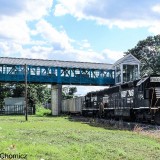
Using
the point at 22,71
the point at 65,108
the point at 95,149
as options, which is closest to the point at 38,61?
the point at 22,71

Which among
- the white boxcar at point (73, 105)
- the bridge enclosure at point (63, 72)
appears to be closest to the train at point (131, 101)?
the white boxcar at point (73, 105)

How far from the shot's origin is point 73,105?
63.5 metres

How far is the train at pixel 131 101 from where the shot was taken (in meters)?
25.9

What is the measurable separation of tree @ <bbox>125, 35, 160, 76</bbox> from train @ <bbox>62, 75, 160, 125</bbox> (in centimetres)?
3791

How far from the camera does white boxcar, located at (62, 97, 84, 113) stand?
5715 cm

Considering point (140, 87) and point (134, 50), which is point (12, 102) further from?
point (140, 87)

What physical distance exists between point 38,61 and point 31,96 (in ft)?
60.4

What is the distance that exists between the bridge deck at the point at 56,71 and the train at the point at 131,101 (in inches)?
679

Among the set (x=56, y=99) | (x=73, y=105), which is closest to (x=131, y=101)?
(x=73, y=105)

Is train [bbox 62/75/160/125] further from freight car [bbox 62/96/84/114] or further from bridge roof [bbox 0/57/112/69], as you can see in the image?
bridge roof [bbox 0/57/112/69]

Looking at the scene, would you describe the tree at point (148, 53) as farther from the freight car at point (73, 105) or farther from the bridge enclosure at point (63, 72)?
the freight car at point (73, 105)

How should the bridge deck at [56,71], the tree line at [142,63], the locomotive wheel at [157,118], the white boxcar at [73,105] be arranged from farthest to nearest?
the tree line at [142,63] < the bridge deck at [56,71] < the white boxcar at [73,105] < the locomotive wheel at [157,118]

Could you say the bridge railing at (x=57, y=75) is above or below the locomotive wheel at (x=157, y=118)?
above

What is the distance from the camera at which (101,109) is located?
140ft
